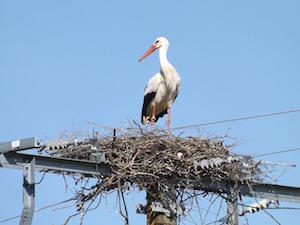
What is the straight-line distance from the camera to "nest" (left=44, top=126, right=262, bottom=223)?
771 cm

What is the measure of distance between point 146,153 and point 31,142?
231 cm

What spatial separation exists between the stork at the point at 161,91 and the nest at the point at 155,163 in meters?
3.94

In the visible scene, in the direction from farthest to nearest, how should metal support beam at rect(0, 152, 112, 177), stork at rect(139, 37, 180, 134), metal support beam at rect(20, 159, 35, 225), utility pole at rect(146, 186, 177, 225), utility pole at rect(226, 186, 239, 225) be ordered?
1. stork at rect(139, 37, 180, 134)
2. utility pole at rect(146, 186, 177, 225)
3. utility pole at rect(226, 186, 239, 225)
4. metal support beam at rect(0, 152, 112, 177)
5. metal support beam at rect(20, 159, 35, 225)

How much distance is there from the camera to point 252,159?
27.1 feet

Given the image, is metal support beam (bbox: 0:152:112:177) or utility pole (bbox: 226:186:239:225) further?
utility pole (bbox: 226:186:239:225)

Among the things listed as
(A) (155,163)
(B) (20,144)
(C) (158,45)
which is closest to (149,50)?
(C) (158,45)

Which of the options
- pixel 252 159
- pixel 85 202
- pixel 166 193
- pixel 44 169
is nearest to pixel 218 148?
pixel 252 159

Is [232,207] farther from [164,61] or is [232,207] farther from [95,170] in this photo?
[164,61]

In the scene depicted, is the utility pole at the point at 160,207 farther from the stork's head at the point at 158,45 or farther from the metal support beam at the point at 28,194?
the stork's head at the point at 158,45

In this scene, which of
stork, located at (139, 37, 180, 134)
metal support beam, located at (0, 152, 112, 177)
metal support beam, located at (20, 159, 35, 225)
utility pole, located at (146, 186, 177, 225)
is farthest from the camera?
stork, located at (139, 37, 180, 134)

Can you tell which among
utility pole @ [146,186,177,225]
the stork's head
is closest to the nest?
utility pole @ [146,186,177,225]

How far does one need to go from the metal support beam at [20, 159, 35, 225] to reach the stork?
5.99 m

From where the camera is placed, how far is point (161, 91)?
12727mm

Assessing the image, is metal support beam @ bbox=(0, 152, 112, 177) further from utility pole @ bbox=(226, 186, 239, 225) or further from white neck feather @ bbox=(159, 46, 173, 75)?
white neck feather @ bbox=(159, 46, 173, 75)
